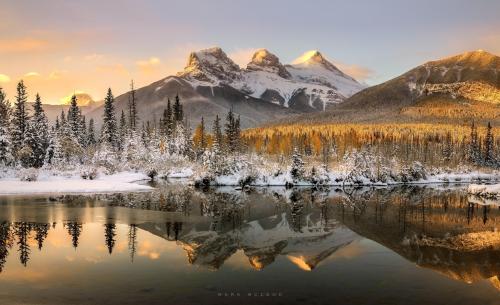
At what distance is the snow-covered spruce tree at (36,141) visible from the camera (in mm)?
81375

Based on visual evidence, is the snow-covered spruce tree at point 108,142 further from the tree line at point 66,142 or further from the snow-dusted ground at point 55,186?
the snow-dusted ground at point 55,186

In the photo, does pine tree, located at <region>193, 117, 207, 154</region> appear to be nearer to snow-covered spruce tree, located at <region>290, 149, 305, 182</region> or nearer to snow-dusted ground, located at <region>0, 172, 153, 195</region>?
snow-covered spruce tree, located at <region>290, 149, 305, 182</region>

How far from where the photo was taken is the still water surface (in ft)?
57.9

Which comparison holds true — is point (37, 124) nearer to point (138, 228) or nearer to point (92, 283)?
point (138, 228)

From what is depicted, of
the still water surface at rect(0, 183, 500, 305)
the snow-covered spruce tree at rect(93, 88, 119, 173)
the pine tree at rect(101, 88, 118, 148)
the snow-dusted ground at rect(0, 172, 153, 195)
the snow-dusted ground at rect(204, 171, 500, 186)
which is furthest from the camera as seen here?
the pine tree at rect(101, 88, 118, 148)

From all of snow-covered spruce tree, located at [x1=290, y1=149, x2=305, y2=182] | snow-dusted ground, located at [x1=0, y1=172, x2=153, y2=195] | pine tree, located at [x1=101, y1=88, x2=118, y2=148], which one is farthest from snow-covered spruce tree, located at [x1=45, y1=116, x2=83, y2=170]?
snow-covered spruce tree, located at [x1=290, y1=149, x2=305, y2=182]

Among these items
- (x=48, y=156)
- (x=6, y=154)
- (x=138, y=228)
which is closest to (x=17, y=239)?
(x=138, y=228)

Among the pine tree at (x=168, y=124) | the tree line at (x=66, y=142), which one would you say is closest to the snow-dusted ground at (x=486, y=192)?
the tree line at (x=66, y=142)

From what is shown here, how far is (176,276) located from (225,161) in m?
60.8

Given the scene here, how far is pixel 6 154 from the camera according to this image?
71500 mm

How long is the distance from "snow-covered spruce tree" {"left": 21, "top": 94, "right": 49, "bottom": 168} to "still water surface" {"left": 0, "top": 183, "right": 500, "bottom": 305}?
4100 cm

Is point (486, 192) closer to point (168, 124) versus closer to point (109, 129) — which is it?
point (109, 129)

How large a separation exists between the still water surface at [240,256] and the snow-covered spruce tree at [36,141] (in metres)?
41.0

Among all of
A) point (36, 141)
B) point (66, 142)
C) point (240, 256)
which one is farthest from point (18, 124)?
point (240, 256)
